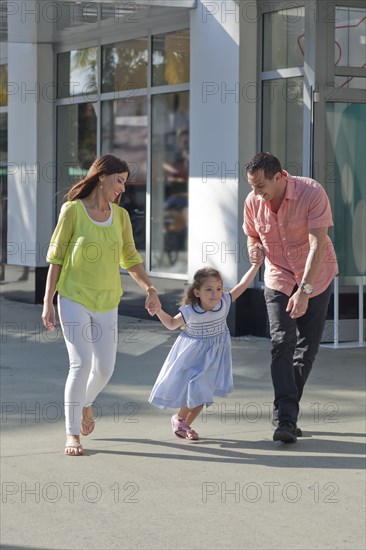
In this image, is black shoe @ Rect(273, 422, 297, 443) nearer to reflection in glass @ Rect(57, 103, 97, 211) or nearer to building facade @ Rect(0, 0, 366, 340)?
building facade @ Rect(0, 0, 366, 340)

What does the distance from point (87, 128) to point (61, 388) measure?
265 inches

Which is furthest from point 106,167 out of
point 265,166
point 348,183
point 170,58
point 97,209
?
point 170,58

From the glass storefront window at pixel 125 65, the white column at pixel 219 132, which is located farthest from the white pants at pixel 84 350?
the glass storefront window at pixel 125 65

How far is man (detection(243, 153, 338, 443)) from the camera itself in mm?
6691

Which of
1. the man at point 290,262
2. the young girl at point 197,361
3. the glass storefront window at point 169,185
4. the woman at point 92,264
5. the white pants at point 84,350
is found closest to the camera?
the woman at point 92,264

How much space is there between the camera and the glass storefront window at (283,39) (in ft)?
37.7

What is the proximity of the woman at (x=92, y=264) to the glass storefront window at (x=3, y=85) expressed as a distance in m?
10.0

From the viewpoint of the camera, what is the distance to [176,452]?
697 centimetres

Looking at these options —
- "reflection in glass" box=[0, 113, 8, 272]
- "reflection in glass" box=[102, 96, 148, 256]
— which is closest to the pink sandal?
"reflection in glass" box=[102, 96, 148, 256]

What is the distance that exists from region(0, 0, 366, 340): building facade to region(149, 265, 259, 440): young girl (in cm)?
440

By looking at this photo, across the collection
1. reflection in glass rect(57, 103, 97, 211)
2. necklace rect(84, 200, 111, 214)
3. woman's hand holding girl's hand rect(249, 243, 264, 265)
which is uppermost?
reflection in glass rect(57, 103, 97, 211)

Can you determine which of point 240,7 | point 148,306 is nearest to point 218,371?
point 148,306

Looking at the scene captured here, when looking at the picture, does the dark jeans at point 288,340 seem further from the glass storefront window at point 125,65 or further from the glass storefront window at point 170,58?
the glass storefront window at point 125,65

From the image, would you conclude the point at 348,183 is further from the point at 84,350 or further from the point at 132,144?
the point at 84,350
